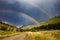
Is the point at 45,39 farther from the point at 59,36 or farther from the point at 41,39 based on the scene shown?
the point at 59,36

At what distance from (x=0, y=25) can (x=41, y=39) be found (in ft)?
48.0

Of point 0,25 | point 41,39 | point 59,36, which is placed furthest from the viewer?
point 0,25

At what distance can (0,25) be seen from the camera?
22.5m

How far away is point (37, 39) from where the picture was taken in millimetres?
8625

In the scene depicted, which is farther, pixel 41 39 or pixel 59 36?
pixel 59 36

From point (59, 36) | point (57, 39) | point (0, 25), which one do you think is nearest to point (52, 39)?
point (57, 39)

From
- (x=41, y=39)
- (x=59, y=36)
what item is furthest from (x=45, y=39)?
(x=59, y=36)

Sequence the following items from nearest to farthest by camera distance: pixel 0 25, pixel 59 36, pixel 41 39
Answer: pixel 41 39, pixel 59 36, pixel 0 25

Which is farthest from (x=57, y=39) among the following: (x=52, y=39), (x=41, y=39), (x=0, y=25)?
→ (x=0, y=25)

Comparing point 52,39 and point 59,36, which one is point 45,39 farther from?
point 59,36

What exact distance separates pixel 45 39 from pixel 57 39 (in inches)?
29.9

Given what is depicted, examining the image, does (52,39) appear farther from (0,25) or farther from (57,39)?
(0,25)

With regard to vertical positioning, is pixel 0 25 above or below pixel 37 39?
above

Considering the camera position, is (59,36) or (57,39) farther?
(59,36)
